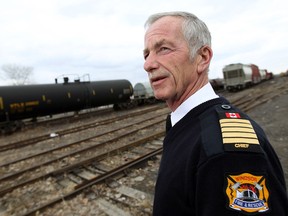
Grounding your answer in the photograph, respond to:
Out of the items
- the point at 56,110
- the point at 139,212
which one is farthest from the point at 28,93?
the point at 139,212

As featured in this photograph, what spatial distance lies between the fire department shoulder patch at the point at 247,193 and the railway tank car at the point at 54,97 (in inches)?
691

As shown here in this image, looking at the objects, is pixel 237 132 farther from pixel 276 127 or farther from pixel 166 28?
pixel 276 127

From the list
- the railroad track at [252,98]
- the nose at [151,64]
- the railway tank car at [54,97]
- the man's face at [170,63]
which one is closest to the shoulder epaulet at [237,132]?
the man's face at [170,63]

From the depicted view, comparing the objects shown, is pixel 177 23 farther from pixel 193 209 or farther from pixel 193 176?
pixel 193 209

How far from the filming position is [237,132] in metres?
1.15

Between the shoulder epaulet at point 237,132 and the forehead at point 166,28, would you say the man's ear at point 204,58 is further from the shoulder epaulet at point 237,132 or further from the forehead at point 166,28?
the shoulder epaulet at point 237,132

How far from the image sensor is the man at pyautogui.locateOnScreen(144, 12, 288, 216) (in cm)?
101

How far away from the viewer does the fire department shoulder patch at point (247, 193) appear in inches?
38.5

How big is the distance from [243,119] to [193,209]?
583 millimetres

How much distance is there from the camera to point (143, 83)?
29.5 m

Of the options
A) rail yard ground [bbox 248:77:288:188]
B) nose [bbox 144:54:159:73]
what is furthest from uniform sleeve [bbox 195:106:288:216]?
rail yard ground [bbox 248:77:288:188]

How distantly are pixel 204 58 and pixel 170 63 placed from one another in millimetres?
260

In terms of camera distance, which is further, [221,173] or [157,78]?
[157,78]

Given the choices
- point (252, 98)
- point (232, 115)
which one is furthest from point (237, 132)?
point (252, 98)
